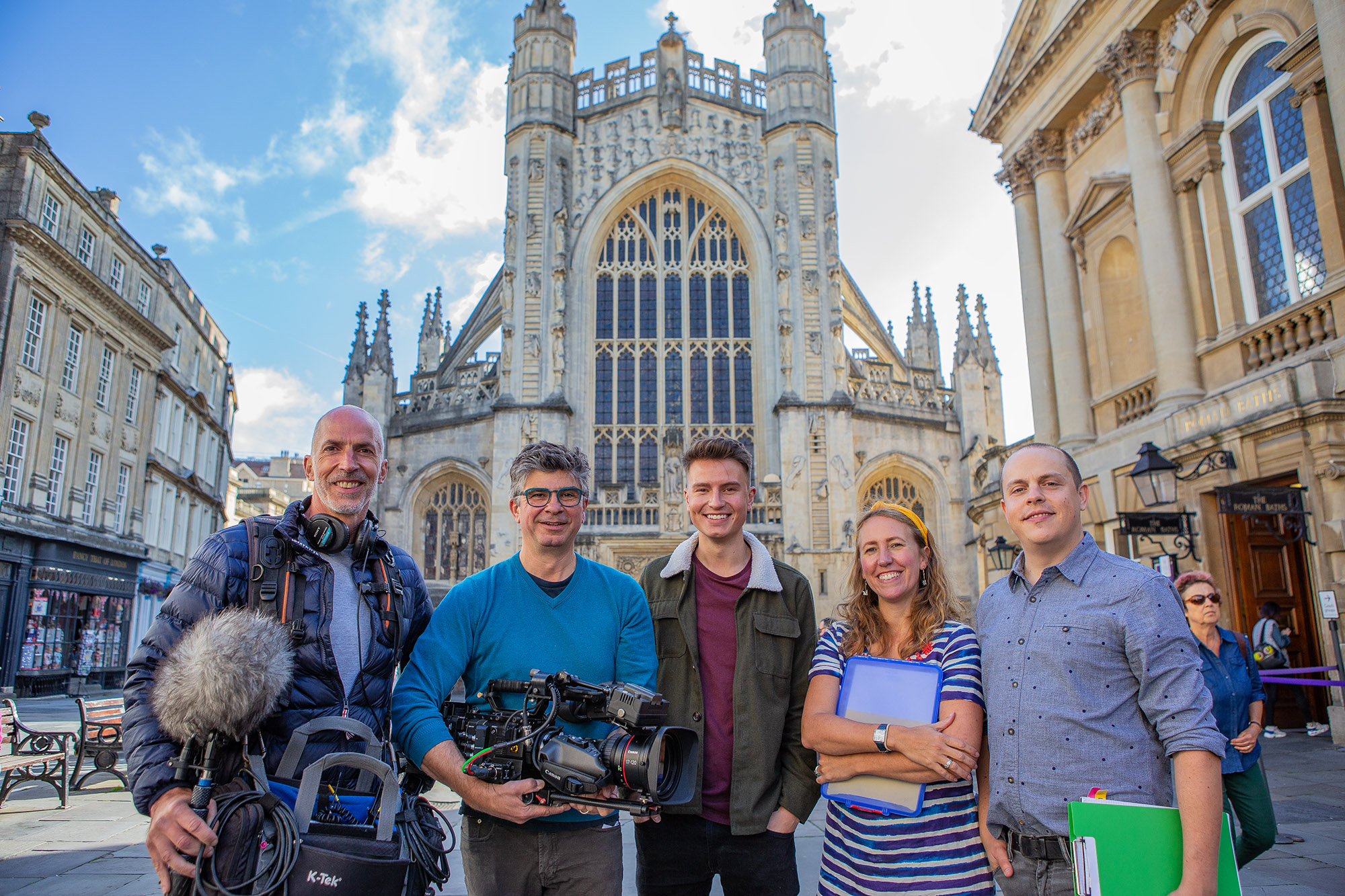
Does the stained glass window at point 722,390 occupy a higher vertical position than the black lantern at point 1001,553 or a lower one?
higher

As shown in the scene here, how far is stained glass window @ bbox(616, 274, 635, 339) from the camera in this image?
2208 cm

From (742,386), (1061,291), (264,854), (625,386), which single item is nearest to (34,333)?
(625,386)

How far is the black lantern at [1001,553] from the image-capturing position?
10.7 m

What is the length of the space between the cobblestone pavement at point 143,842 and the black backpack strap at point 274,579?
244 cm

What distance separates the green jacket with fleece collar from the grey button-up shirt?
60 centimetres

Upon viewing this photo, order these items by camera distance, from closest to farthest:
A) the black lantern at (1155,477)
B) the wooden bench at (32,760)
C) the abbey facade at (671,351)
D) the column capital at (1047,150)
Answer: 1. the wooden bench at (32,760)
2. the black lantern at (1155,477)
3. the column capital at (1047,150)
4. the abbey facade at (671,351)

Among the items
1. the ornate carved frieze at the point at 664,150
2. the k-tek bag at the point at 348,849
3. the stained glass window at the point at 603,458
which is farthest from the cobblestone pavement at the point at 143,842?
the ornate carved frieze at the point at 664,150

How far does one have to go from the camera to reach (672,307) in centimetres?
2222

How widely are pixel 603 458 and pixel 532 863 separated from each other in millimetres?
19244

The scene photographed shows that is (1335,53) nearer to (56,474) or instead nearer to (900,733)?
(900,733)

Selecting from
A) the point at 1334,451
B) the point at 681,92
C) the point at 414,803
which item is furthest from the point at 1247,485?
the point at 681,92

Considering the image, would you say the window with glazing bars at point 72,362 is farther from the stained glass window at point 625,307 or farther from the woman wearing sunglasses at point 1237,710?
the woman wearing sunglasses at point 1237,710

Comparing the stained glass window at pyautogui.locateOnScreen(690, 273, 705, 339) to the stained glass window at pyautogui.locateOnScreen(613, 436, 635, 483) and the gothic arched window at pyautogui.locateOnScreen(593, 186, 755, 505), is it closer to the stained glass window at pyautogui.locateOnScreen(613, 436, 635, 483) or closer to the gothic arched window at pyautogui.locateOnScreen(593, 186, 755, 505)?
the gothic arched window at pyautogui.locateOnScreen(593, 186, 755, 505)

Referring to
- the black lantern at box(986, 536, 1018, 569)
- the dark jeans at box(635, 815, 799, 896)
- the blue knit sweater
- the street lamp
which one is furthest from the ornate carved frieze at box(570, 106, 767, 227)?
the dark jeans at box(635, 815, 799, 896)
